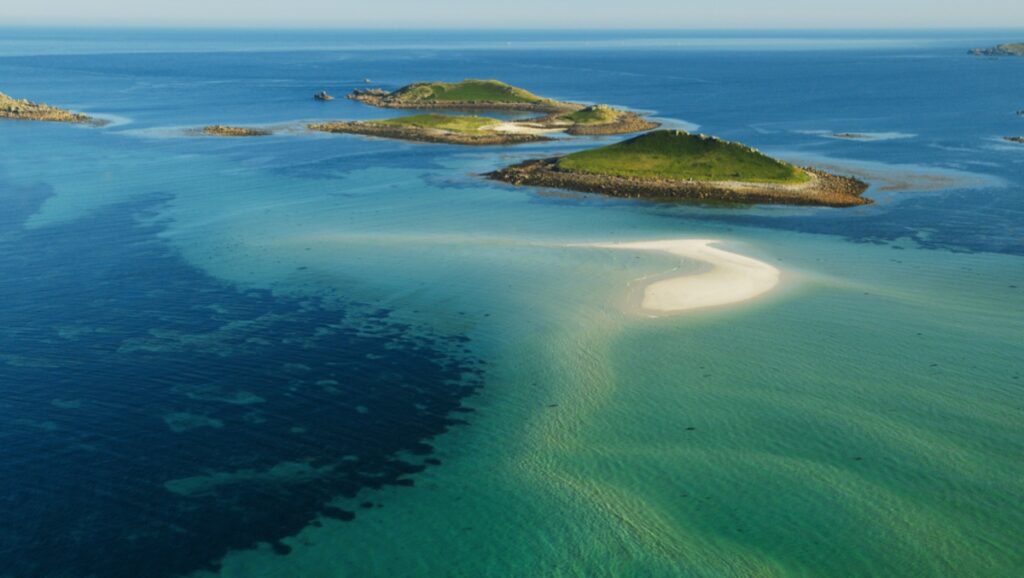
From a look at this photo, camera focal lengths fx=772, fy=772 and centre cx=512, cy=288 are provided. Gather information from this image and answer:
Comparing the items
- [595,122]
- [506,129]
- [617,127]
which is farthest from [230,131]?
[617,127]

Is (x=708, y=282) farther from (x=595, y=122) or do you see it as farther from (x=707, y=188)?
(x=595, y=122)

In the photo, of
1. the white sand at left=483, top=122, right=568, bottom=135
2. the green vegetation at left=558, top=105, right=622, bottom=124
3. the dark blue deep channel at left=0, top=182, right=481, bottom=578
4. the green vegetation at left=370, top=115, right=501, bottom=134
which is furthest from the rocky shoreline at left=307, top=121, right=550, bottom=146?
the dark blue deep channel at left=0, top=182, right=481, bottom=578

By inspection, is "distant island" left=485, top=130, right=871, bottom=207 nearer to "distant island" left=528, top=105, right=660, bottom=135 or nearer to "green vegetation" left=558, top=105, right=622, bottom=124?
"distant island" left=528, top=105, right=660, bottom=135

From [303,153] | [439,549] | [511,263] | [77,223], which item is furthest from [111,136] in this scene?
[439,549]

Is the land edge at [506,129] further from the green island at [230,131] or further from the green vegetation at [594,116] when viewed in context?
the green island at [230,131]

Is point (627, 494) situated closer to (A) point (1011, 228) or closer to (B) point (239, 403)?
(B) point (239, 403)

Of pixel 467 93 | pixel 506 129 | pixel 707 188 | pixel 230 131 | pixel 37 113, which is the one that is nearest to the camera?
pixel 707 188

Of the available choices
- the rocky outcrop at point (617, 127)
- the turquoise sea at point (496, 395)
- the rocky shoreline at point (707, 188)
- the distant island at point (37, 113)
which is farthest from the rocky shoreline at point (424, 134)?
the turquoise sea at point (496, 395)

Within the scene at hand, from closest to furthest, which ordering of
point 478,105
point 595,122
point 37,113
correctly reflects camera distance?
point 595,122
point 37,113
point 478,105
